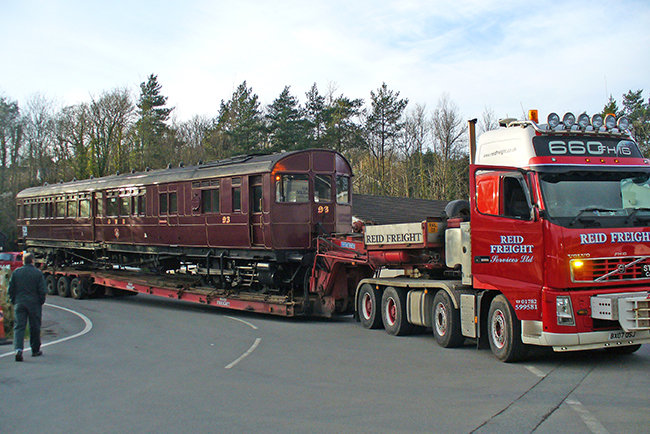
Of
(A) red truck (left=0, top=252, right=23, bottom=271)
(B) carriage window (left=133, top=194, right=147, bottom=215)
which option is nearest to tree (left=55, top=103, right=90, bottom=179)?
(A) red truck (left=0, top=252, right=23, bottom=271)

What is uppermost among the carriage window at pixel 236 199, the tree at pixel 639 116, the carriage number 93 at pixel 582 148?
the tree at pixel 639 116

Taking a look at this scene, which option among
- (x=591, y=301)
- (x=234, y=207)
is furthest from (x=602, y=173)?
(x=234, y=207)

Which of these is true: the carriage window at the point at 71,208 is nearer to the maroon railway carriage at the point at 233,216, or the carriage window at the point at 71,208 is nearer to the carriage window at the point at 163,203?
the maroon railway carriage at the point at 233,216

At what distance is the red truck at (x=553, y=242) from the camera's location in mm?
7941

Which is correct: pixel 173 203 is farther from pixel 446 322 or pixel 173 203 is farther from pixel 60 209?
pixel 446 322

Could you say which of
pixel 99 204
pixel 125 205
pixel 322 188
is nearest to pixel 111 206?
pixel 99 204

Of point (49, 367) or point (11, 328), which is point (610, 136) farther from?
point (11, 328)

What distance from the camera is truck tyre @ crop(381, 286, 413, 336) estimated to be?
11523mm

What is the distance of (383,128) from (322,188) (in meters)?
38.9

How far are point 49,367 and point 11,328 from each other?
225 inches

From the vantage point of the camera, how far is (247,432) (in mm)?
5473

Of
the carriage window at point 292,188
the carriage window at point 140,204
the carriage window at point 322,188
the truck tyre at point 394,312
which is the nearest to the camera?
the truck tyre at point 394,312

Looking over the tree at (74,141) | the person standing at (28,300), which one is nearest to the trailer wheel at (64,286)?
the person standing at (28,300)

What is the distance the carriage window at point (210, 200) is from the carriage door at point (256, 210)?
5.02 ft
